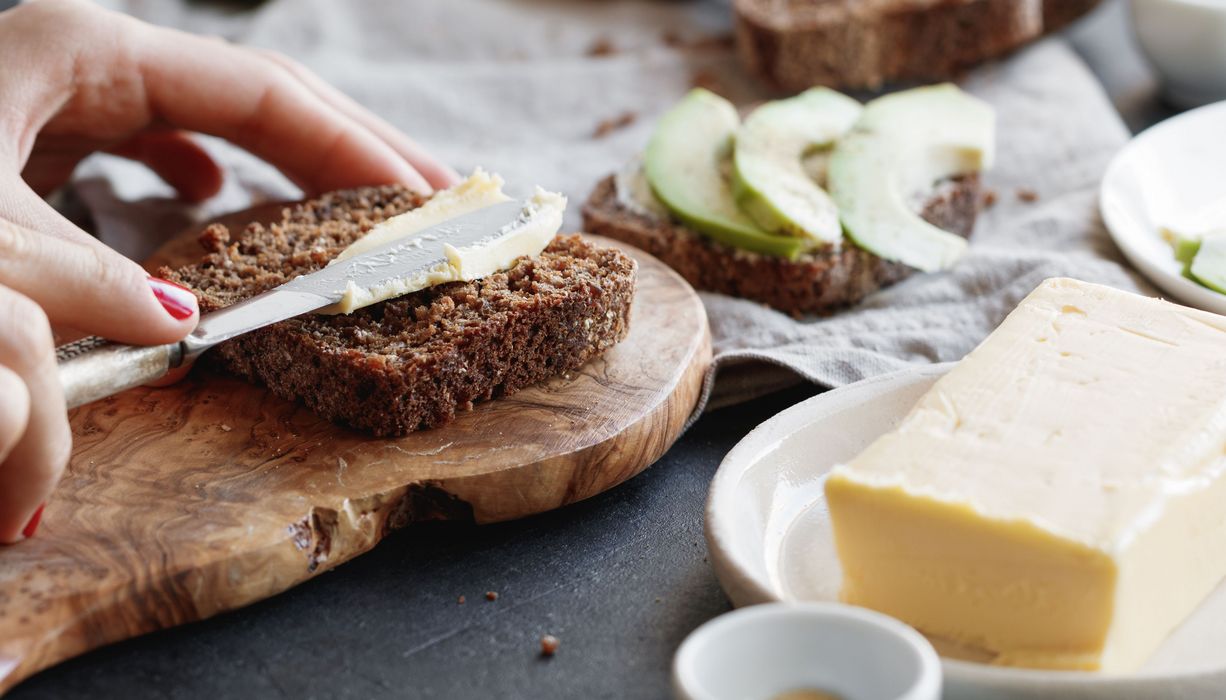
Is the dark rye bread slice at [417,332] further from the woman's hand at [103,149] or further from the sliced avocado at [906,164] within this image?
the sliced avocado at [906,164]

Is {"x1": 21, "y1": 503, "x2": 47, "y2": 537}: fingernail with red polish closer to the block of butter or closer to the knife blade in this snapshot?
the knife blade

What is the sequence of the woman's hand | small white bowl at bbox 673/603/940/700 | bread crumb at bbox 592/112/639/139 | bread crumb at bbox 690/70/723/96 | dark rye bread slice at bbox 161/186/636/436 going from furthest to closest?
bread crumb at bbox 690/70/723/96, bread crumb at bbox 592/112/639/139, dark rye bread slice at bbox 161/186/636/436, the woman's hand, small white bowl at bbox 673/603/940/700

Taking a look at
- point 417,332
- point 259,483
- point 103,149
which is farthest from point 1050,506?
point 103,149

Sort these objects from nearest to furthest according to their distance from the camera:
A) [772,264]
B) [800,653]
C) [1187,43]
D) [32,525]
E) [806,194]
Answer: [800,653]
[32,525]
[772,264]
[806,194]
[1187,43]

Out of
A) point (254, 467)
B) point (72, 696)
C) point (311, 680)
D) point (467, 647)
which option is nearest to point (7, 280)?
point (254, 467)

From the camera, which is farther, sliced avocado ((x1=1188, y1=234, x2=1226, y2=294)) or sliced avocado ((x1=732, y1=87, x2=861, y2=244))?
sliced avocado ((x1=732, y1=87, x2=861, y2=244))

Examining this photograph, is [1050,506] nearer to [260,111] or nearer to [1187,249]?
[1187,249]

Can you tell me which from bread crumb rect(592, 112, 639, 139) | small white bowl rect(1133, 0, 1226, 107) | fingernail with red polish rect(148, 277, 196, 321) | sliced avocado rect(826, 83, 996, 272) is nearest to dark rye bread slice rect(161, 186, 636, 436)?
fingernail with red polish rect(148, 277, 196, 321)
